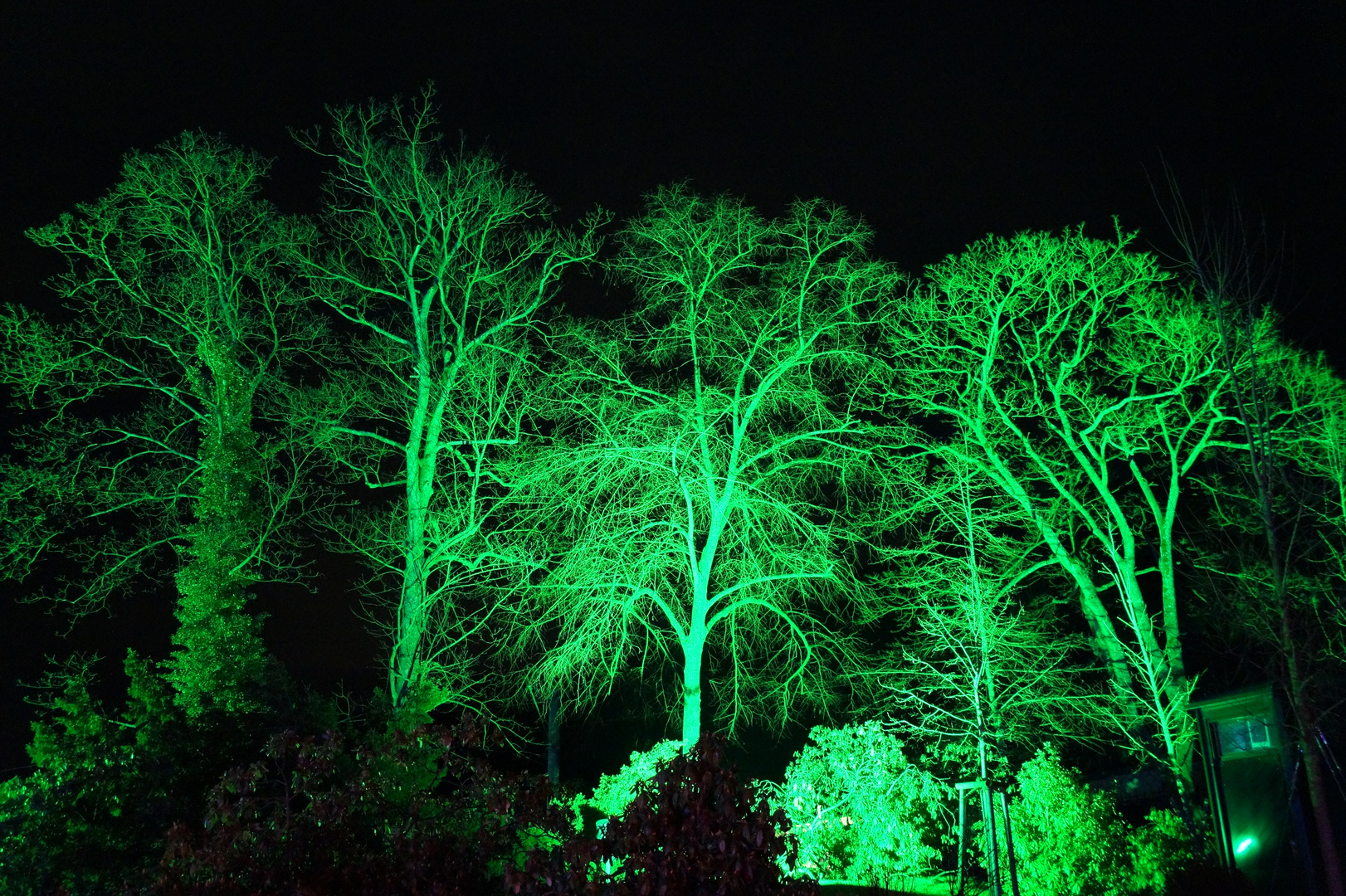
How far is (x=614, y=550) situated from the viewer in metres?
14.9

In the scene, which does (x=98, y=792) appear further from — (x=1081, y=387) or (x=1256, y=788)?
(x=1081, y=387)

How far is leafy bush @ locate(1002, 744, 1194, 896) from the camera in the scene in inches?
423

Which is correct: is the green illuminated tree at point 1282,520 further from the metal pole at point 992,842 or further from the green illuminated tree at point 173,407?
the green illuminated tree at point 173,407

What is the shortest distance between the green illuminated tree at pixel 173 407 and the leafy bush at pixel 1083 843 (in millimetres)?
9603

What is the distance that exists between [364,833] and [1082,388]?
47.7 feet

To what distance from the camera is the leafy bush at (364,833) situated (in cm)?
584

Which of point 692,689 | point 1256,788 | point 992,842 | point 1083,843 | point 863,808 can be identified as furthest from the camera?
point 692,689

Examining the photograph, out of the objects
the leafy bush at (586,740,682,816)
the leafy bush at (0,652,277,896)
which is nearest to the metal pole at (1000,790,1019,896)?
the leafy bush at (586,740,682,816)

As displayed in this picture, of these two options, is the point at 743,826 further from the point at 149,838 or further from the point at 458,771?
the point at 149,838

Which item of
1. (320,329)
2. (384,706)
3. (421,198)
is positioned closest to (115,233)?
(320,329)

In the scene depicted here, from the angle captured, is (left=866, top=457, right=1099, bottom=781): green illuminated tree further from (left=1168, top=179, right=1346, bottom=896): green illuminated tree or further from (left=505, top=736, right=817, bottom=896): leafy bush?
(left=505, top=736, right=817, bottom=896): leafy bush

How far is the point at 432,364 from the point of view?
17703 mm

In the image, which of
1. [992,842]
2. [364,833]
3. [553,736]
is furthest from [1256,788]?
[553,736]

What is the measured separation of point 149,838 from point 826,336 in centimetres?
1168
